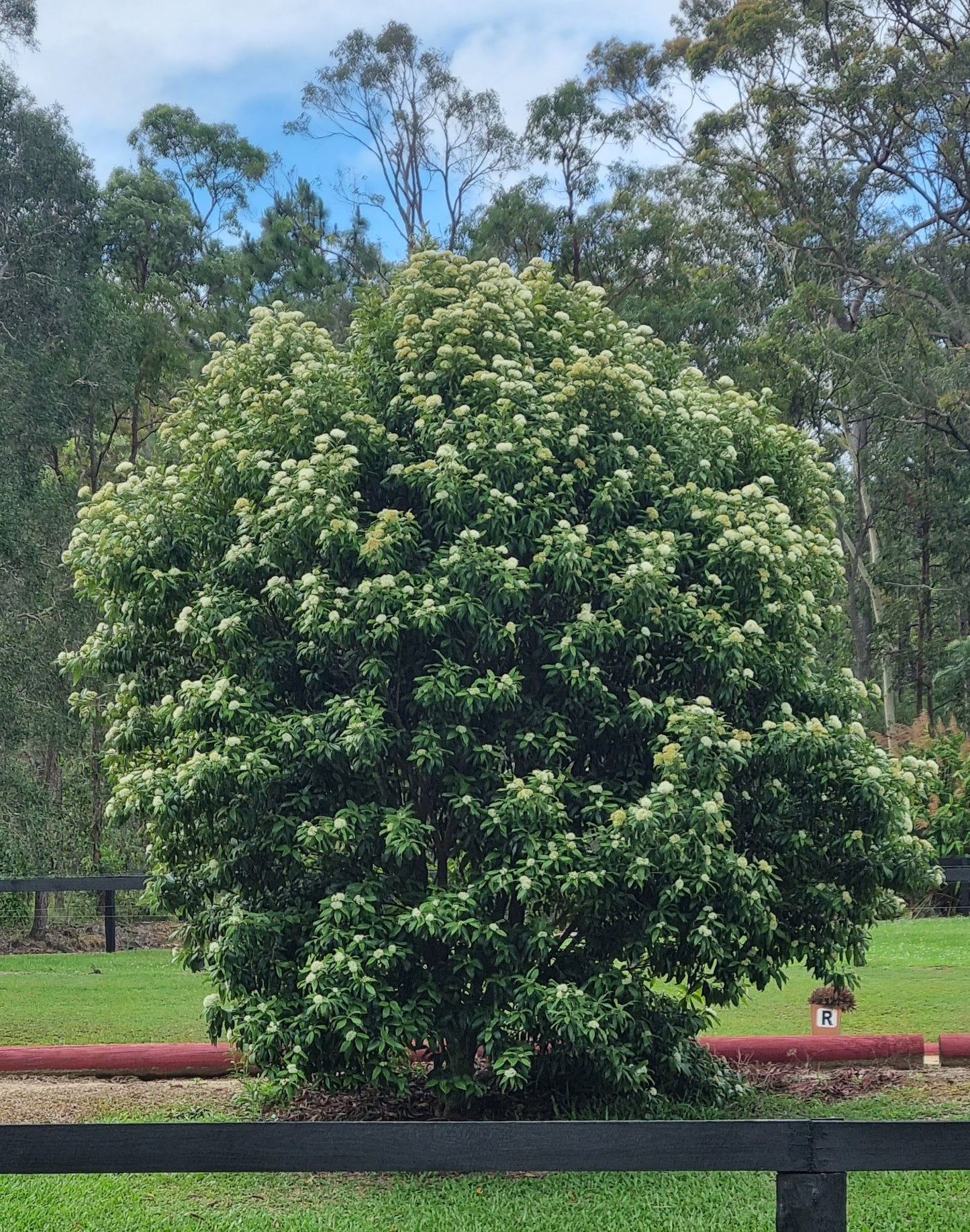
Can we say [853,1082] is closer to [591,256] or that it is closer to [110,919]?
[110,919]

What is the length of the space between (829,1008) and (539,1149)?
699 cm

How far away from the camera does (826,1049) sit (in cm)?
995

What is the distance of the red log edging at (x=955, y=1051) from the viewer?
9.89 meters

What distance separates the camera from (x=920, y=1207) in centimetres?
708

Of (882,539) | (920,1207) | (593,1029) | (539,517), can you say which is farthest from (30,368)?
(882,539)

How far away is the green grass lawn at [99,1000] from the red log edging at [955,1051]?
6090 millimetres

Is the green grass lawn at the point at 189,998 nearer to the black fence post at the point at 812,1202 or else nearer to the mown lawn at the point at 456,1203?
the mown lawn at the point at 456,1203

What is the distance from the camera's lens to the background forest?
2109 cm

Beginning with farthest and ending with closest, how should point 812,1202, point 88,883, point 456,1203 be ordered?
point 88,883 → point 456,1203 → point 812,1202

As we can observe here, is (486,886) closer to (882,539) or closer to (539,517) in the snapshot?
(539,517)

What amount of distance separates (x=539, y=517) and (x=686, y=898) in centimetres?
252

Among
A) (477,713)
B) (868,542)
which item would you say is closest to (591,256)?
(868,542)

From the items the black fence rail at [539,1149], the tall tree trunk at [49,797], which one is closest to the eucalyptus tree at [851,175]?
the tall tree trunk at [49,797]

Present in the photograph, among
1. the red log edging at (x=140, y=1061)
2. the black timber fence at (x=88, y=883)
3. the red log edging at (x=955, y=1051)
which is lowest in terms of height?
the red log edging at (x=955, y=1051)
